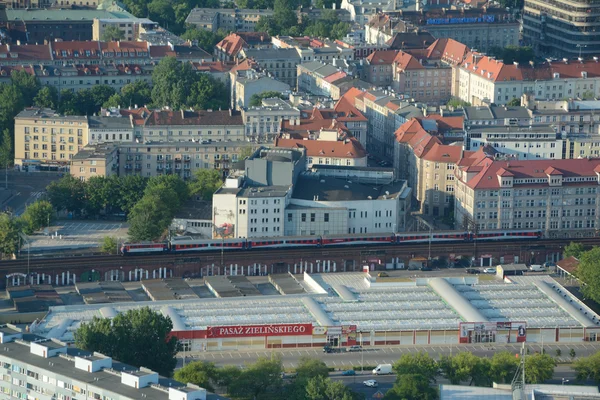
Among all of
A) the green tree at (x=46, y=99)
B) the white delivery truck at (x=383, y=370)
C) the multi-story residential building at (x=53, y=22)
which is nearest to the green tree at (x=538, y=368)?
the white delivery truck at (x=383, y=370)

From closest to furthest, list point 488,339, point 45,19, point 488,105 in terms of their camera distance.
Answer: point 488,339 → point 488,105 → point 45,19

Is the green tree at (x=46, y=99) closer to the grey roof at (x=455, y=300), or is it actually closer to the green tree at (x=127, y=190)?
the green tree at (x=127, y=190)

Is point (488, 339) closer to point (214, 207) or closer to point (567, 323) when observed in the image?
point (567, 323)

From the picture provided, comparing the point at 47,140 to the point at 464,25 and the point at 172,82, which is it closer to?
the point at 172,82

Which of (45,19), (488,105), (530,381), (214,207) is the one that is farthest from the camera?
(45,19)

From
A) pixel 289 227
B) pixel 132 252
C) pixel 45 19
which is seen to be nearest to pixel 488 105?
pixel 289 227

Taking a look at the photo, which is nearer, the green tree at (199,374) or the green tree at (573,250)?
the green tree at (199,374)

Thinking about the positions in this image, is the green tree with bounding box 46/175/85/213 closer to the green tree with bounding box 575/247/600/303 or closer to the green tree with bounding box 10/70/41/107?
the green tree with bounding box 10/70/41/107
